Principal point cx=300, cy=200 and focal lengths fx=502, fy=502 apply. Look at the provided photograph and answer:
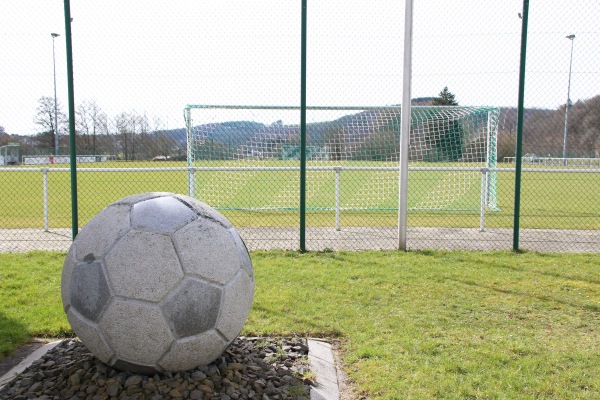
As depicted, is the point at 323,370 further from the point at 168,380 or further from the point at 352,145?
the point at 352,145


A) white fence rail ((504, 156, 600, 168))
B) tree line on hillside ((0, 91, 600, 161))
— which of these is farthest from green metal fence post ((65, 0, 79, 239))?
white fence rail ((504, 156, 600, 168))

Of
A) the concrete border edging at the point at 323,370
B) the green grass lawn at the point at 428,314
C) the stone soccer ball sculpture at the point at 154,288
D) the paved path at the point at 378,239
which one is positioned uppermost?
the stone soccer ball sculpture at the point at 154,288

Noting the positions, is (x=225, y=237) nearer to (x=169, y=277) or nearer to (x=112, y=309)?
(x=169, y=277)

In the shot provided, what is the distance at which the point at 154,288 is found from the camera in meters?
2.89

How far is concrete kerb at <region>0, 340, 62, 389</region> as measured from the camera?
3.43 metres

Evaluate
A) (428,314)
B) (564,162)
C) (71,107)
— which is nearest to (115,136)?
(71,107)

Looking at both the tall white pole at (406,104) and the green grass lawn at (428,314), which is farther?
the tall white pole at (406,104)

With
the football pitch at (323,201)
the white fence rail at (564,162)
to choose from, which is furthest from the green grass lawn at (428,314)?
the white fence rail at (564,162)

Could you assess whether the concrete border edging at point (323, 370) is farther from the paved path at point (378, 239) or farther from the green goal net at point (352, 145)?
the green goal net at point (352, 145)

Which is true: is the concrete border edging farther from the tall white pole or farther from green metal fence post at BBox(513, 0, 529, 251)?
green metal fence post at BBox(513, 0, 529, 251)

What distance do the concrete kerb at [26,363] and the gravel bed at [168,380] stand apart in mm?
74

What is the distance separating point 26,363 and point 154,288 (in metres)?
1.55

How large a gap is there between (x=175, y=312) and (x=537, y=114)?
7.44 metres

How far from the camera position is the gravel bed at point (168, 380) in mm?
2967
